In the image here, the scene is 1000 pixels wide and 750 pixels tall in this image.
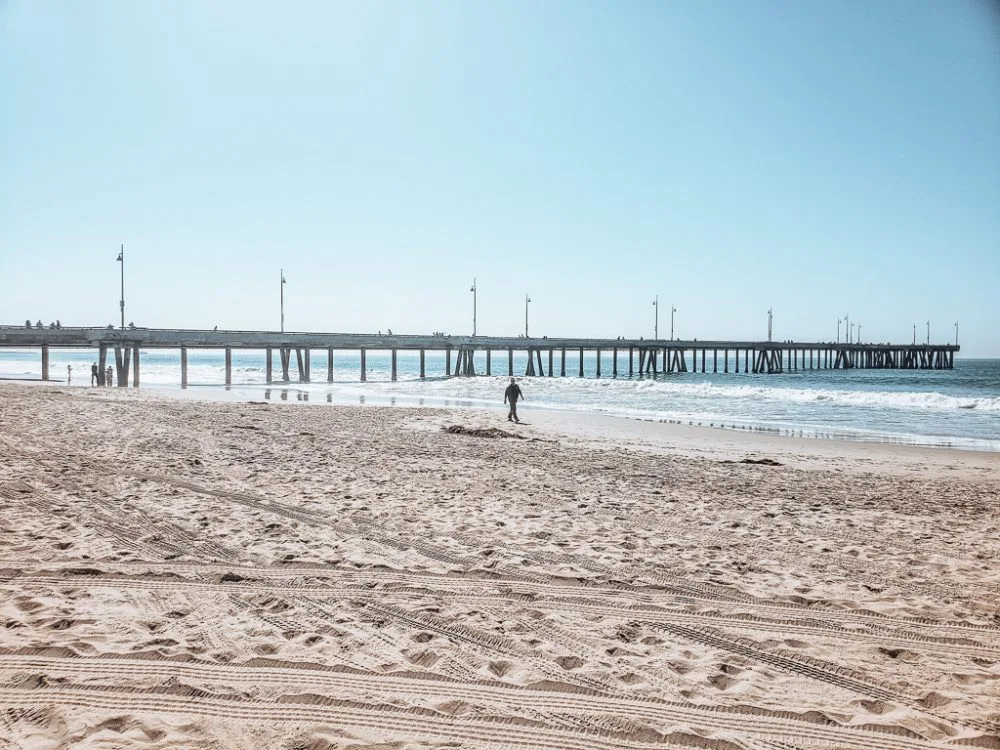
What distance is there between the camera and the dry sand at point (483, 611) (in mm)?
3207

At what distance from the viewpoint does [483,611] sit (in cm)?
462

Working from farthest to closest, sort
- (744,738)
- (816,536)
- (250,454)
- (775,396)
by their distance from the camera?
(775,396) < (250,454) < (816,536) < (744,738)

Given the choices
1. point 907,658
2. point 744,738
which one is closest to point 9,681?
point 744,738

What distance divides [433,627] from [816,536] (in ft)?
15.1

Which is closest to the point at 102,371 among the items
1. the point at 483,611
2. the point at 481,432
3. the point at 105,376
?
the point at 105,376

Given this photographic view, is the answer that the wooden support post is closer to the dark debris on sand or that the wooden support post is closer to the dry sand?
the dark debris on sand

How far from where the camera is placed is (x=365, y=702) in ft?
11.0

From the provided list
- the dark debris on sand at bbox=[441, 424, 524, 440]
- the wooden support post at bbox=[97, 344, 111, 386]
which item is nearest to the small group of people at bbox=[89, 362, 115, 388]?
the wooden support post at bbox=[97, 344, 111, 386]

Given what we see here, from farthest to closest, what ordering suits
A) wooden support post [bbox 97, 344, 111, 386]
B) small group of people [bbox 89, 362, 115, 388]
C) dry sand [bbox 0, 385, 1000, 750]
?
small group of people [bbox 89, 362, 115, 388] < wooden support post [bbox 97, 344, 111, 386] < dry sand [bbox 0, 385, 1000, 750]

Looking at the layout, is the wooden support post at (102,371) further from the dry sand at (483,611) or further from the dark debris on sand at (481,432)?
the dry sand at (483,611)

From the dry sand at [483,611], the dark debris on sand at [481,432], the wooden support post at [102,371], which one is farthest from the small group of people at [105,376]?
the dry sand at [483,611]

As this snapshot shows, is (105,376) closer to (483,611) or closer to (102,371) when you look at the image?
(102,371)

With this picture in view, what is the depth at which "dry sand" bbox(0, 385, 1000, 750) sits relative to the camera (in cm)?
321

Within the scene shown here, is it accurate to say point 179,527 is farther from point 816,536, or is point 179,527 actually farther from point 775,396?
point 775,396
